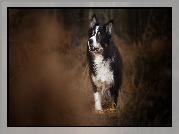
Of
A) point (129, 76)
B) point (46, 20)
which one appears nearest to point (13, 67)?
point (46, 20)

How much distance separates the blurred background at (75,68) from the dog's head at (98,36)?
6 centimetres

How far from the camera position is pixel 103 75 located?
10.9 ft

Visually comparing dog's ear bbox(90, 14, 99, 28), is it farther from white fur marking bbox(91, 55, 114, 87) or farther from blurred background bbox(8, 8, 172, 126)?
white fur marking bbox(91, 55, 114, 87)

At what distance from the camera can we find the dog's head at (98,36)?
10.7ft

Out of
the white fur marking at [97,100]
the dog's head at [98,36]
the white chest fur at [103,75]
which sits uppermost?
the dog's head at [98,36]

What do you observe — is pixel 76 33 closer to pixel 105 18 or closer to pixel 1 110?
pixel 105 18

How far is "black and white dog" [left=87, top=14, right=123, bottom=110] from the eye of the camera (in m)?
3.31

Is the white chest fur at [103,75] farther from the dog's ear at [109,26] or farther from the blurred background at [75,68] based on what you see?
the dog's ear at [109,26]

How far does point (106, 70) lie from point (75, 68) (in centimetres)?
34

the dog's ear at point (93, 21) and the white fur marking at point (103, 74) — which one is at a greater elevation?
the dog's ear at point (93, 21)

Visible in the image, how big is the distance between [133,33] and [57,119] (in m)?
1.26

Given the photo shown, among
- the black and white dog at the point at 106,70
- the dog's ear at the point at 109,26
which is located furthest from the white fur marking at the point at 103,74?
the dog's ear at the point at 109,26

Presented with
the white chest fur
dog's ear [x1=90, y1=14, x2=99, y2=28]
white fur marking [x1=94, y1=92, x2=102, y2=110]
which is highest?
A: dog's ear [x1=90, y1=14, x2=99, y2=28]

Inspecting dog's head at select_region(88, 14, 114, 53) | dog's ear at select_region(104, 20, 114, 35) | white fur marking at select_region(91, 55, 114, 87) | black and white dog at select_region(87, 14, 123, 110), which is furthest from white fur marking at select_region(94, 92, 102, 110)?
dog's ear at select_region(104, 20, 114, 35)
